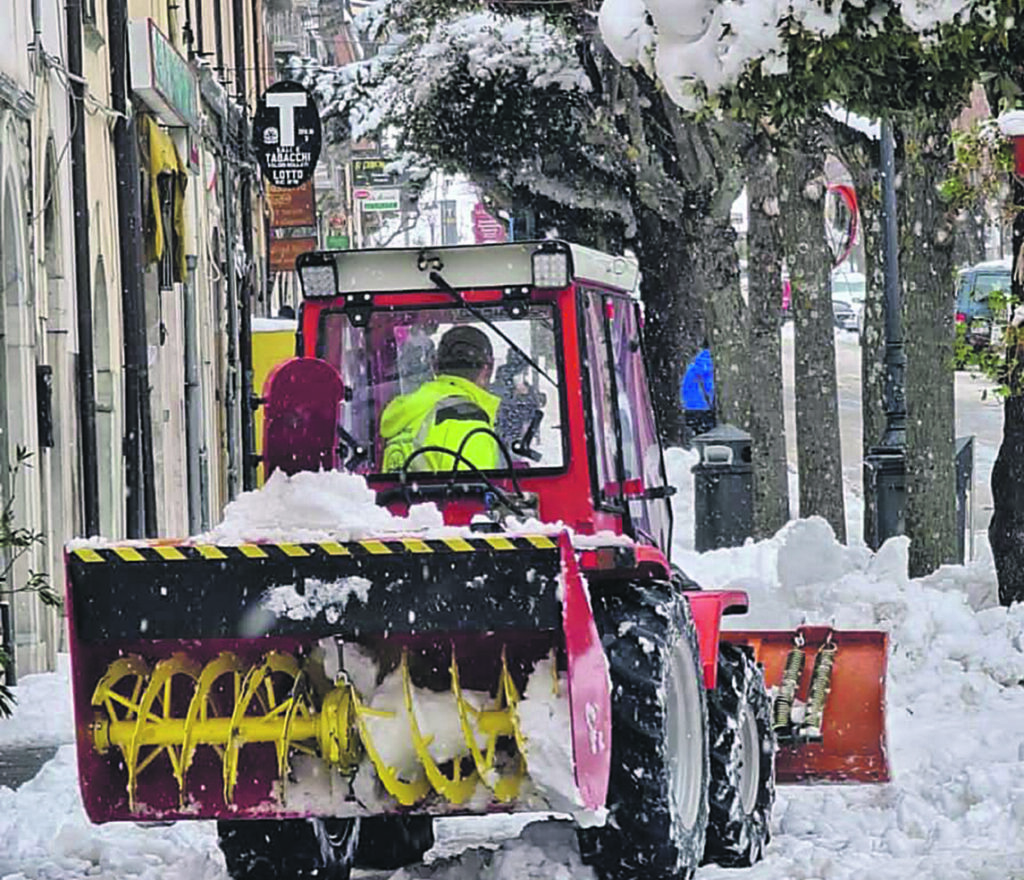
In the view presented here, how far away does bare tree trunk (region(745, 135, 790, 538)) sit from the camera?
21172 mm

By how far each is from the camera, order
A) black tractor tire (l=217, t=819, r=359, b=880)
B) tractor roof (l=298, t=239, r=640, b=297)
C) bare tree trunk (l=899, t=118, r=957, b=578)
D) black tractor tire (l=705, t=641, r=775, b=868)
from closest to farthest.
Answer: black tractor tire (l=217, t=819, r=359, b=880), black tractor tire (l=705, t=641, r=775, b=868), tractor roof (l=298, t=239, r=640, b=297), bare tree trunk (l=899, t=118, r=957, b=578)

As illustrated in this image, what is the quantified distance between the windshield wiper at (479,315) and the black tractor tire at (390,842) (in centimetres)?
155

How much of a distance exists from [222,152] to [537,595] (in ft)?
72.2

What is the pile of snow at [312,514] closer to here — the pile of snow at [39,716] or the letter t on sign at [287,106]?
the pile of snow at [39,716]

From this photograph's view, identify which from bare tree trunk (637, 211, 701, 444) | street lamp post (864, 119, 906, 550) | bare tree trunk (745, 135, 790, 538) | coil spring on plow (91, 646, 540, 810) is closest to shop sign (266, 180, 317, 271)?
bare tree trunk (637, 211, 701, 444)

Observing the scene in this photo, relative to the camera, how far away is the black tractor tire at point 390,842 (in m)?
8.30

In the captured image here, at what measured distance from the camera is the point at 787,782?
9.41 metres

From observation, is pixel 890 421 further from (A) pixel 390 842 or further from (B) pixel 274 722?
(B) pixel 274 722

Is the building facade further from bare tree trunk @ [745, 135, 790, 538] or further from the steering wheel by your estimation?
bare tree trunk @ [745, 135, 790, 538]

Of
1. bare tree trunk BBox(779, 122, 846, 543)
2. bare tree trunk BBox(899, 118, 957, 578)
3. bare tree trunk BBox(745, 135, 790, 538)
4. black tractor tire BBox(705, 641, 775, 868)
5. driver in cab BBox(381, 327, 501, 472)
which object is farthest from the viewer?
bare tree trunk BBox(745, 135, 790, 538)

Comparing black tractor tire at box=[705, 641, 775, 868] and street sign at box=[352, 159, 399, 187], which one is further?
street sign at box=[352, 159, 399, 187]

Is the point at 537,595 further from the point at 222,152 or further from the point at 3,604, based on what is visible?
the point at 222,152

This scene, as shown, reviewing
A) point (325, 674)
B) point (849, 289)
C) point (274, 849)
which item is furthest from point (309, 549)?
point (849, 289)

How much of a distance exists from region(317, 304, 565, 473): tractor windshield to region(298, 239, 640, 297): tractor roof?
10cm
